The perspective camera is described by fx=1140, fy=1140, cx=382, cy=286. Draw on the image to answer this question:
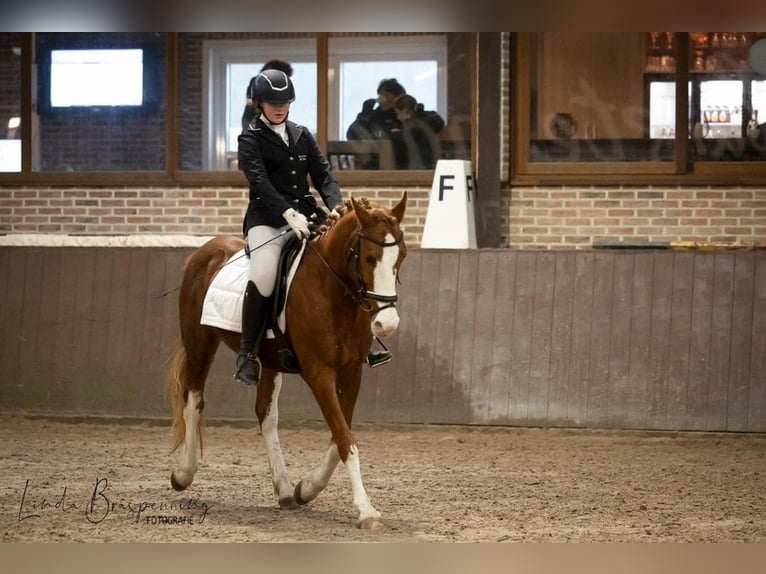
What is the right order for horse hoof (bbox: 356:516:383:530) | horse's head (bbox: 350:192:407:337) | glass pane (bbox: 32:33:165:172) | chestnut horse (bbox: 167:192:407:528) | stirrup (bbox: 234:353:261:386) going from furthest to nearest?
glass pane (bbox: 32:33:165:172) → stirrup (bbox: 234:353:261:386) → horse hoof (bbox: 356:516:383:530) → chestnut horse (bbox: 167:192:407:528) → horse's head (bbox: 350:192:407:337)

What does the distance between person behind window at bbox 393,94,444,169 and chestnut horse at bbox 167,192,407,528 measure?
163 inches

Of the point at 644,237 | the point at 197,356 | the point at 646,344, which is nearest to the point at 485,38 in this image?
the point at 644,237

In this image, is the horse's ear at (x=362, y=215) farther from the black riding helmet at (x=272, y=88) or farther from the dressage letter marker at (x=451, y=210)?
the dressage letter marker at (x=451, y=210)

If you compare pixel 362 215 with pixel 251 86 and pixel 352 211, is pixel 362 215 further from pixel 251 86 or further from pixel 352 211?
pixel 251 86

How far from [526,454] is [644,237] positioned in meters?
2.80

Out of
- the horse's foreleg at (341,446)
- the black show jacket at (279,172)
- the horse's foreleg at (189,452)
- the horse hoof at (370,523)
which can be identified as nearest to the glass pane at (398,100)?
the black show jacket at (279,172)

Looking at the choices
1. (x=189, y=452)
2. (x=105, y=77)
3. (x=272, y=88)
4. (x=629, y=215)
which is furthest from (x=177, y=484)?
(x=105, y=77)

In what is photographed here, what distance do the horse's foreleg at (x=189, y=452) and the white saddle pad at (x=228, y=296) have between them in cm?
51

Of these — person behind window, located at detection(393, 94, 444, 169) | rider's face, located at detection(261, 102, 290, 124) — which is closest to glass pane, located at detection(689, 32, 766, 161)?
person behind window, located at detection(393, 94, 444, 169)

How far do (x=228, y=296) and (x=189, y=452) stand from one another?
89cm

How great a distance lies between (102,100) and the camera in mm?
10633

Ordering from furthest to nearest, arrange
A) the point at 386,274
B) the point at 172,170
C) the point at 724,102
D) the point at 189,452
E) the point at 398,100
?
the point at 172,170
the point at 398,100
the point at 724,102
the point at 189,452
the point at 386,274

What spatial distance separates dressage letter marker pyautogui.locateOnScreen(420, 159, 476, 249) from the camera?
9602 mm

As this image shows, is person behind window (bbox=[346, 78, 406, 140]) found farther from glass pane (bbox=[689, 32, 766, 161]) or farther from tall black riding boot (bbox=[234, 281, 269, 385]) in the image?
tall black riding boot (bbox=[234, 281, 269, 385])
